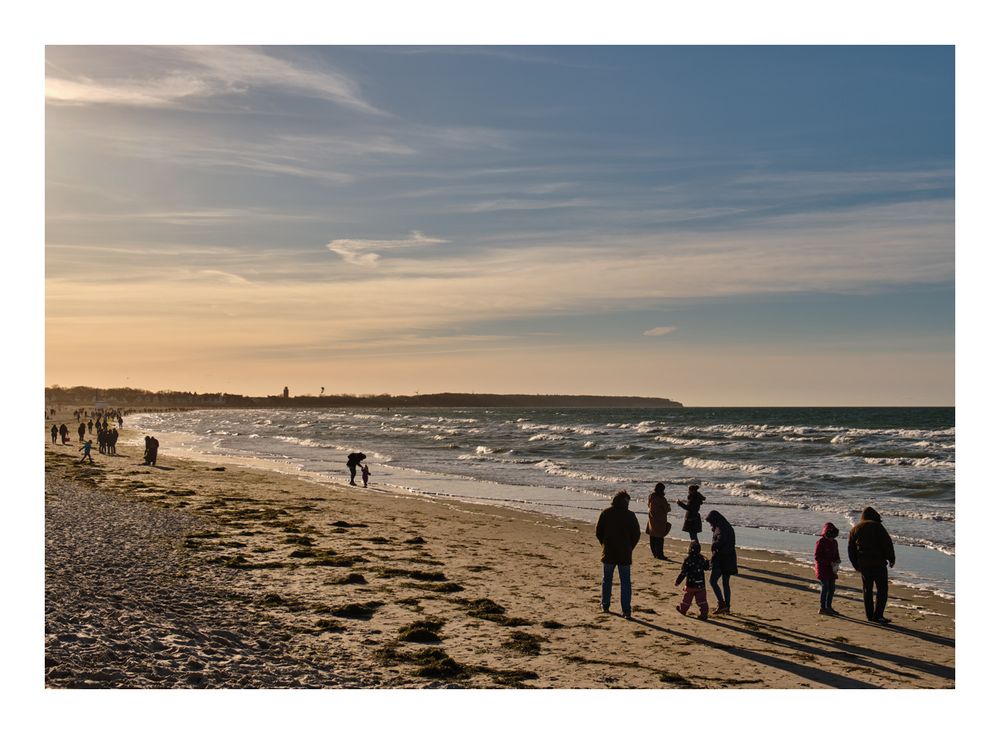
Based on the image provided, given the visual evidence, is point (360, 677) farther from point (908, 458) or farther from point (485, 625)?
point (908, 458)

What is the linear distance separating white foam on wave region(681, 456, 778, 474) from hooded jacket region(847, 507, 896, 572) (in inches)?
1059

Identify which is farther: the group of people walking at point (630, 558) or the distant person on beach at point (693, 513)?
the distant person on beach at point (693, 513)

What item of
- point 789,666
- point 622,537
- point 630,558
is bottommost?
point 789,666

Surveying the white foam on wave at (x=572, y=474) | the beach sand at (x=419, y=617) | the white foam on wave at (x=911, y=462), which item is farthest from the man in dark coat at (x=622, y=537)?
the white foam on wave at (x=911, y=462)

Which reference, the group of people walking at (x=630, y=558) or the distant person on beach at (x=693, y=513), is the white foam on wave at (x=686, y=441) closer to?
the distant person on beach at (x=693, y=513)

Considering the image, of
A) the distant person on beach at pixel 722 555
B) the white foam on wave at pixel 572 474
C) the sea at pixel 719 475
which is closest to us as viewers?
the distant person on beach at pixel 722 555

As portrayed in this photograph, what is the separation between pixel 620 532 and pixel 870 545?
160 inches

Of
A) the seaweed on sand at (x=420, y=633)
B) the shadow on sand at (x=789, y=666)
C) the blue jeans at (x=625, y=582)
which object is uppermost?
the blue jeans at (x=625, y=582)

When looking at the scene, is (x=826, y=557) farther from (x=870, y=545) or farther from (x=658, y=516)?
(x=658, y=516)

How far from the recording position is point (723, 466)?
139ft

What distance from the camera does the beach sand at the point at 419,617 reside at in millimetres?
9328

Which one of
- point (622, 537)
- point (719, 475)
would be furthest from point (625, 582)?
point (719, 475)

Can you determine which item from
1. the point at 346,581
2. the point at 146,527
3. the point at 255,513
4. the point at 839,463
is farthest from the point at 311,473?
the point at 839,463

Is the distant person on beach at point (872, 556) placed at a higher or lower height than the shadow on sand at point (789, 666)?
higher
